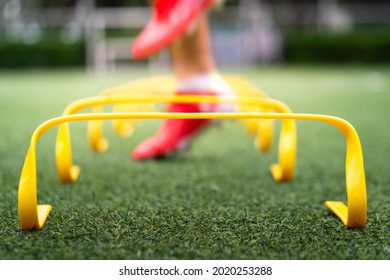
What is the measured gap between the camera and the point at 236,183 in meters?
1.27

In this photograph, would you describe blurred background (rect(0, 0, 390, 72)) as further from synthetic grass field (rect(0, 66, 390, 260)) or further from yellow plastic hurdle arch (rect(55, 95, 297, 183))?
yellow plastic hurdle arch (rect(55, 95, 297, 183))

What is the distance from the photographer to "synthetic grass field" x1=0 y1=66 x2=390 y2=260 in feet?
2.69

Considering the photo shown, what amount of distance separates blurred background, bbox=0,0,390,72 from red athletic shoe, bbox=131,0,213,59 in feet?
22.8

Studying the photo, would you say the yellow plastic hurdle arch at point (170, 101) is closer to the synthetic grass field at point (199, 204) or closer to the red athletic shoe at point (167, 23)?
the synthetic grass field at point (199, 204)

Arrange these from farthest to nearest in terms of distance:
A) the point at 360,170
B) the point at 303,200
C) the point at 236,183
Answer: the point at 236,183, the point at 303,200, the point at 360,170

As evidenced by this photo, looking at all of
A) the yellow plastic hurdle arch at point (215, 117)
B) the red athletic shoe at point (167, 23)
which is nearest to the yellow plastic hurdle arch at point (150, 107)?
the red athletic shoe at point (167, 23)

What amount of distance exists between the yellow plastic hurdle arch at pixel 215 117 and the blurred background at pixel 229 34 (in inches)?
299

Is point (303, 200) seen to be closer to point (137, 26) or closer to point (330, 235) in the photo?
point (330, 235)

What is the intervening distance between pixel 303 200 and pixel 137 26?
789cm

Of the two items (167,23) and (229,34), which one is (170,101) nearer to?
(167,23)

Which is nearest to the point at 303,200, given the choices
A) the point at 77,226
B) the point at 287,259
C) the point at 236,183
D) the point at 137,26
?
the point at 236,183

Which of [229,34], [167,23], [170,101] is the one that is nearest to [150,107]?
[167,23]

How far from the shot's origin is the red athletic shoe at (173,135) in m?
1.53
